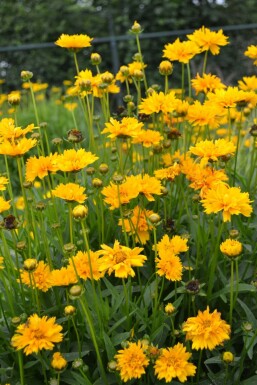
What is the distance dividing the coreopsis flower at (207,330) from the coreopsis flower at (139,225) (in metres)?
0.31

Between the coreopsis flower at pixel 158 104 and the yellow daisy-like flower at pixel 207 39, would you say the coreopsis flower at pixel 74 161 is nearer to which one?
the coreopsis flower at pixel 158 104

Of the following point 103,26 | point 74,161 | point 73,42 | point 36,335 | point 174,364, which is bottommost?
point 103,26

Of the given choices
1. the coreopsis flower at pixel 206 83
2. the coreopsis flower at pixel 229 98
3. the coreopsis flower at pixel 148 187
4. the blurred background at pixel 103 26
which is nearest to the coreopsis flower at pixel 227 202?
the coreopsis flower at pixel 148 187

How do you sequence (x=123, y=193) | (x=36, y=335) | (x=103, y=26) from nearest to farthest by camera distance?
(x=36, y=335) < (x=123, y=193) < (x=103, y=26)

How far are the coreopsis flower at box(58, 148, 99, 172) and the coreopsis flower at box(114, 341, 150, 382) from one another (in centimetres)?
39

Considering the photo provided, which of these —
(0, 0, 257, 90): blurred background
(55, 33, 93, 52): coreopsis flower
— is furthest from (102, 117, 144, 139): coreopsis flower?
(0, 0, 257, 90): blurred background

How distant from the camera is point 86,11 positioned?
23.4 feet

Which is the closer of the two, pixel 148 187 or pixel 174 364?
pixel 174 364

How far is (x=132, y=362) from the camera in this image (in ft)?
3.81

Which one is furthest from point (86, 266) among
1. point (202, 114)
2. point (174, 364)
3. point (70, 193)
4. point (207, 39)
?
point (207, 39)

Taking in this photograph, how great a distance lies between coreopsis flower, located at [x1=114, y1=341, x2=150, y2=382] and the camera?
1.15m

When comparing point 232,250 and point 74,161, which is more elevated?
point 74,161

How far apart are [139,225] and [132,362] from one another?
0.39 metres

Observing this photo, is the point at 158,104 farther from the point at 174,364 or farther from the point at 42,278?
the point at 174,364
